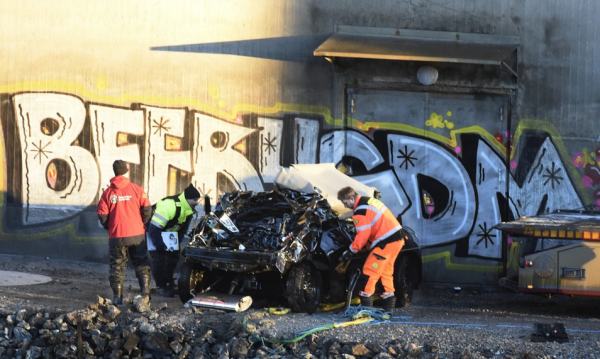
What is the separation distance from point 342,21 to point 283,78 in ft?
4.78

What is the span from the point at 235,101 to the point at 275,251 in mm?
5381

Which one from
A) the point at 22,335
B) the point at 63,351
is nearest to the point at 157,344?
the point at 63,351

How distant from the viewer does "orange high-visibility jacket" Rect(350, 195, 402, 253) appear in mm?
9047

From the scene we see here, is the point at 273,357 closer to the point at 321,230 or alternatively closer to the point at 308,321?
the point at 308,321

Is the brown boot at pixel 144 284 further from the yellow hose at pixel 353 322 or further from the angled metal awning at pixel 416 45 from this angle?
the angled metal awning at pixel 416 45

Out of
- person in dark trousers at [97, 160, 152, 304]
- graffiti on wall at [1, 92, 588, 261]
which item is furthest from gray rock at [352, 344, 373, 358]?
graffiti on wall at [1, 92, 588, 261]

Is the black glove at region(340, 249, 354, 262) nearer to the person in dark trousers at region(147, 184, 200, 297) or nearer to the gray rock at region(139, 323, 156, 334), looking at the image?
the person in dark trousers at region(147, 184, 200, 297)

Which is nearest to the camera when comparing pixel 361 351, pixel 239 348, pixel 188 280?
pixel 361 351

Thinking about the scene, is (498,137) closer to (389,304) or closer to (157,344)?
(389,304)

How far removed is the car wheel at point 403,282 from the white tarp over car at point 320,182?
100cm

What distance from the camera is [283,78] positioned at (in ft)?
44.0

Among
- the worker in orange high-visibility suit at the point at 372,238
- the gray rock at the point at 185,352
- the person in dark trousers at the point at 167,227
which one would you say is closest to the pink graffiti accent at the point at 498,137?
the worker in orange high-visibility suit at the point at 372,238

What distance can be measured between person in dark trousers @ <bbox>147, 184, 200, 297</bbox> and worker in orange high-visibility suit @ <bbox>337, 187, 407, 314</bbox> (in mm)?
2285

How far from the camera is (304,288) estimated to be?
895cm
